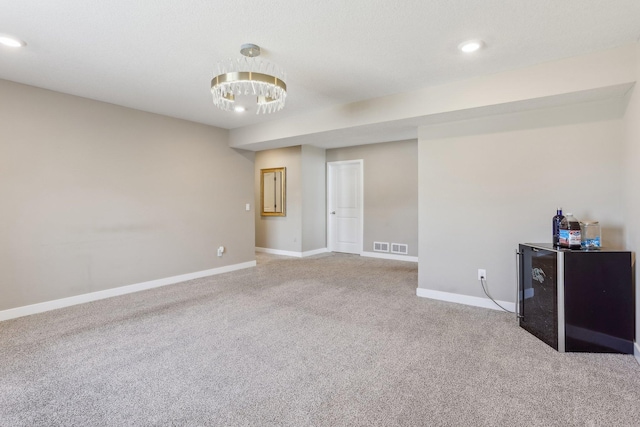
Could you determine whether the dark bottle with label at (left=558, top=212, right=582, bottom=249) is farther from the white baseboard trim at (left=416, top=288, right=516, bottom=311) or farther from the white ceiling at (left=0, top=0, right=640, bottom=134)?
the white ceiling at (left=0, top=0, right=640, bottom=134)

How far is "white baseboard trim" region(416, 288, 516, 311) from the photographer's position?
344cm

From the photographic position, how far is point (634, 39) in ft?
7.77

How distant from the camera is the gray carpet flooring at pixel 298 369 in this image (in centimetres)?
177

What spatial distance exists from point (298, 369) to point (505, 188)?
283 centimetres

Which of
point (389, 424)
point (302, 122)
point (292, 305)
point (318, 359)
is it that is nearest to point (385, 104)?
point (302, 122)

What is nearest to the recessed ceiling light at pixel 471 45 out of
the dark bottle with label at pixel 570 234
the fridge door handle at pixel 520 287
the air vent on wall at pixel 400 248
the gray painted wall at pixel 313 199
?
the dark bottle with label at pixel 570 234

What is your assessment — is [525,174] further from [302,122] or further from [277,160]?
[277,160]

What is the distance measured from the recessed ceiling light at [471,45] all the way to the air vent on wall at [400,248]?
14.3 feet

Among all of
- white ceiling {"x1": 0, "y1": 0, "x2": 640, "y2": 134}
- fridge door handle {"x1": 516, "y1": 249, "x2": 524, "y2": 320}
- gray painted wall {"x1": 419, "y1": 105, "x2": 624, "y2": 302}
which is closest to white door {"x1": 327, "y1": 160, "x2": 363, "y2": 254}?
gray painted wall {"x1": 419, "y1": 105, "x2": 624, "y2": 302}

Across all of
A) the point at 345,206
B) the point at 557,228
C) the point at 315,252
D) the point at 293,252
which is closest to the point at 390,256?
the point at 345,206

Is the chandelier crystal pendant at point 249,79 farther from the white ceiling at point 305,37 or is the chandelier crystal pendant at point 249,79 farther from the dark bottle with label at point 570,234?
the dark bottle with label at point 570,234

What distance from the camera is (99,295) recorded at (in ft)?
12.8

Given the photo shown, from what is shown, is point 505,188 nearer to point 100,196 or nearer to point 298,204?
point 298,204

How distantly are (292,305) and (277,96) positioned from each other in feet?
7.47
